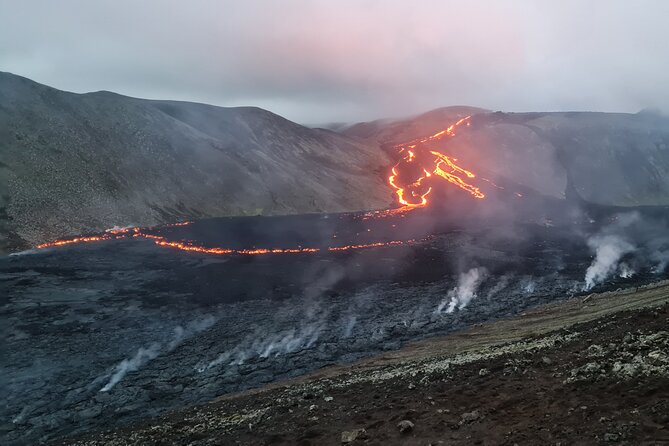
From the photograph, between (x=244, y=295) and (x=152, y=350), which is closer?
(x=152, y=350)

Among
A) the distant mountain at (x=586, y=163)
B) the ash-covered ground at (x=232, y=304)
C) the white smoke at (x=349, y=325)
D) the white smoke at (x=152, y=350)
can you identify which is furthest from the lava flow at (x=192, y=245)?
the distant mountain at (x=586, y=163)

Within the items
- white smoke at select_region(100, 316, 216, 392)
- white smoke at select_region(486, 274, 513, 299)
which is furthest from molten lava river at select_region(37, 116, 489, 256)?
white smoke at select_region(100, 316, 216, 392)

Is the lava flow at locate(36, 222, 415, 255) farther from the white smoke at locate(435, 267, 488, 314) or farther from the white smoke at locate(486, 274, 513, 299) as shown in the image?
the white smoke at locate(486, 274, 513, 299)

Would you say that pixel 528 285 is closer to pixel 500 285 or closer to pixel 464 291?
pixel 500 285

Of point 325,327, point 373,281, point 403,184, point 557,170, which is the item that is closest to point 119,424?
point 325,327

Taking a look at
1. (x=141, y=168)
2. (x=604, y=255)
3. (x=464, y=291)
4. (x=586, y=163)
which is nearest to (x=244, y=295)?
(x=464, y=291)

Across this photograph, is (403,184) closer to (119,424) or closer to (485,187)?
(485,187)
